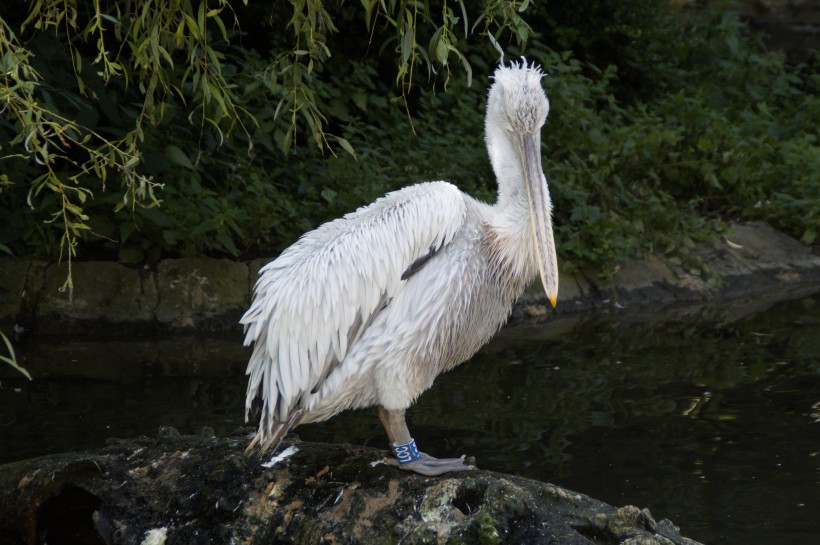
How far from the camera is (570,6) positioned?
29.1 ft

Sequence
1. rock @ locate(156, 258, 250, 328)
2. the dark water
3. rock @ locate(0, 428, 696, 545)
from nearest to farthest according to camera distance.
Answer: rock @ locate(0, 428, 696, 545) < the dark water < rock @ locate(156, 258, 250, 328)

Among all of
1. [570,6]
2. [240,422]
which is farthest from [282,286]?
[570,6]

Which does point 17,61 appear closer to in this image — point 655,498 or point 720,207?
point 655,498

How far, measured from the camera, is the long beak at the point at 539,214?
3475 millimetres

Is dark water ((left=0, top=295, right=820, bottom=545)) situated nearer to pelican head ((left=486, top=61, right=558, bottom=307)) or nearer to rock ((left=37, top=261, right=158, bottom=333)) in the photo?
rock ((left=37, top=261, right=158, bottom=333))

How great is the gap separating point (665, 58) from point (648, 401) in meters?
4.97

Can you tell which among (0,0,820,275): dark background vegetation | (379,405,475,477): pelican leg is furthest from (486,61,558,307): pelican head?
(0,0,820,275): dark background vegetation

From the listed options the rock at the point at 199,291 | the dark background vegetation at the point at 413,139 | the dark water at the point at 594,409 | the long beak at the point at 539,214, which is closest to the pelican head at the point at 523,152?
the long beak at the point at 539,214

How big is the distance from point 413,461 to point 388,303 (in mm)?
501

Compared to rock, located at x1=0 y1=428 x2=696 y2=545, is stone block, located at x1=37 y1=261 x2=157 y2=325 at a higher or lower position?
lower

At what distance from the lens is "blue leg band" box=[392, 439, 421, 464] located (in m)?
3.22

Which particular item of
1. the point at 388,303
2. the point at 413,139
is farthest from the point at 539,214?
the point at 413,139

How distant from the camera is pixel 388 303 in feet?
11.3

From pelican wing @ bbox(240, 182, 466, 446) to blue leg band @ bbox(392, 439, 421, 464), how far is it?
1.06 ft
